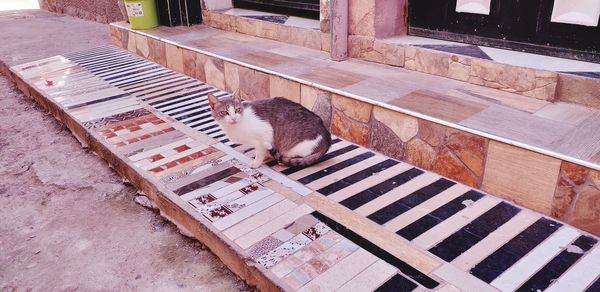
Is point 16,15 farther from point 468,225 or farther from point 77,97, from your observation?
point 468,225

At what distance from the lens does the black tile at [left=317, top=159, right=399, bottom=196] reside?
2.95 metres

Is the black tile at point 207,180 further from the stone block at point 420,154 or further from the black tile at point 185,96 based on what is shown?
the black tile at point 185,96

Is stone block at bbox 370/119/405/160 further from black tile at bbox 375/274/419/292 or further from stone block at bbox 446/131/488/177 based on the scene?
black tile at bbox 375/274/419/292

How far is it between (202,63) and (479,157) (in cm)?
328

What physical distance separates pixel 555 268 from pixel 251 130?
188 cm

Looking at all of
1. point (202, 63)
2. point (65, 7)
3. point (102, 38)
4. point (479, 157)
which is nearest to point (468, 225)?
point (479, 157)

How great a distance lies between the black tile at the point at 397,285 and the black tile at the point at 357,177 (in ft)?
2.83

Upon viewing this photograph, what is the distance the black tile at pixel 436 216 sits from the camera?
2.48 meters

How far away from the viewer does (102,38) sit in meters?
8.56

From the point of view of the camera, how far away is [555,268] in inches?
85.9

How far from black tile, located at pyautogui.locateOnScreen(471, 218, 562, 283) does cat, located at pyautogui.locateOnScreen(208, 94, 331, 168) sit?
52.3 inches

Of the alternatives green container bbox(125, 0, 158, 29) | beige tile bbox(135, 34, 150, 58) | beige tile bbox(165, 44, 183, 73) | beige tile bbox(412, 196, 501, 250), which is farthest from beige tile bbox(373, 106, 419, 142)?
green container bbox(125, 0, 158, 29)

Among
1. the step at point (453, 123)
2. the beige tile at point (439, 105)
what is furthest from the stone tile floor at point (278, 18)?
the beige tile at point (439, 105)

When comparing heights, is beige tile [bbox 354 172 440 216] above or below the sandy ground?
above
